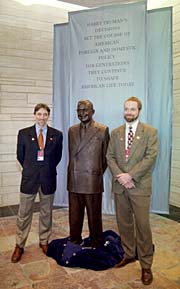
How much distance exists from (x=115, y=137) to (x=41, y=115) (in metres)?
0.72

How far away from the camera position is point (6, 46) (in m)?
4.15

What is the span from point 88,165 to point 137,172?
542 millimetres

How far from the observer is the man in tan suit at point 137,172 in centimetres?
223

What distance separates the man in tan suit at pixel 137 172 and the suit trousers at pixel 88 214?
300 mm

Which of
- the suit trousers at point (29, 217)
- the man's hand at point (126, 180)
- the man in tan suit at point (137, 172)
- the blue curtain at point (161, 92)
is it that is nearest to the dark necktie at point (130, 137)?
the man in tan suit at point (137, 172)

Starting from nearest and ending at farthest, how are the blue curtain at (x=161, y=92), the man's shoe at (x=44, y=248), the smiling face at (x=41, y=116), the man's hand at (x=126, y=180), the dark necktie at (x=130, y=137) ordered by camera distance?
1. the man's hand at (x=126, y=180)
2. the dark necktie at (x=130, y=137)
3. the smiling face at (x=41, y=116)
4. the man's shoe at (x=44, y=248)
5. the blue curtain at (x=161, y=92)

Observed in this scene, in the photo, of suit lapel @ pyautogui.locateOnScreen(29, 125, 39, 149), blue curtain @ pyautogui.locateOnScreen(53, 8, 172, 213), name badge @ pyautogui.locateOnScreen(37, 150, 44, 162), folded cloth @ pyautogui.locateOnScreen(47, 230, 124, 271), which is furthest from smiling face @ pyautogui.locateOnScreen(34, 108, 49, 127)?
folded cloth @ pyautogui.locateOnScreen(47, 230, 124, 271)

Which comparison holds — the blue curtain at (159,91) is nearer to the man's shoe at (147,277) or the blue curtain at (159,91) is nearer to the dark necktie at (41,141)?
the dark necktie at (41,141)

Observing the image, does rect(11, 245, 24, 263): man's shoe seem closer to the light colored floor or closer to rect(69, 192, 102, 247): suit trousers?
the light colored floor

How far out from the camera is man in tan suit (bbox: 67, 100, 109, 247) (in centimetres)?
257

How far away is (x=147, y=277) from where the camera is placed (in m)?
2.24

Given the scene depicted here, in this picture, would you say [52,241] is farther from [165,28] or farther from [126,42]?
[165,28]

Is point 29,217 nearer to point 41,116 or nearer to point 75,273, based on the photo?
point 75,273

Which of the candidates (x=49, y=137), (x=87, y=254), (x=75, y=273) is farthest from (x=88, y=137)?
(x=75, y=273)
